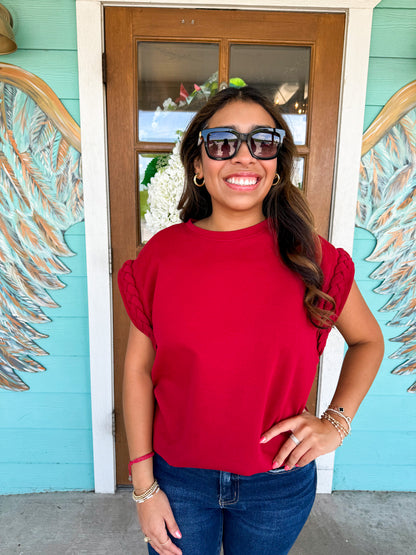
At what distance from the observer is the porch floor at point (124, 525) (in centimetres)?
170

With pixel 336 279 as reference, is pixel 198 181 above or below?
above

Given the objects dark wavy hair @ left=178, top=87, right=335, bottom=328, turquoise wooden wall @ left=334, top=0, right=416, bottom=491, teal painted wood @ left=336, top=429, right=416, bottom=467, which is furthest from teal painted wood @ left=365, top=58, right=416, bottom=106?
teal painted wood @ left=336, top=429, right=416, bottom=467

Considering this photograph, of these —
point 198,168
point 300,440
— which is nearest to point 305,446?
point 300,440

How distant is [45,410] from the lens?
1925 millimetres

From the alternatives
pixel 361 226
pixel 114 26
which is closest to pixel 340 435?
pixel 361 226

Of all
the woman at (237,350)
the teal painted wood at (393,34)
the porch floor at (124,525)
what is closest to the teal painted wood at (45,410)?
the porch floor at (124,525)

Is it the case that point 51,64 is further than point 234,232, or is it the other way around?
point 51,64

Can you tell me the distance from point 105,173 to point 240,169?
1021mm

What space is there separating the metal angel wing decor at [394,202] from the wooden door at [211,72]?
0.19 metres

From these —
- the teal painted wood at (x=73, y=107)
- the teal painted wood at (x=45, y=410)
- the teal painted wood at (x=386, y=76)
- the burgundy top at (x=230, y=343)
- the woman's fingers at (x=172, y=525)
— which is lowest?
the teal painted wood at (x=45, y=410)

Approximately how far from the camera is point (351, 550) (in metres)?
1.70

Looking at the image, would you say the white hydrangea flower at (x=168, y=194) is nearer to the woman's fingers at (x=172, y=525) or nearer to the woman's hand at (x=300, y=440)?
the woman's hand at (x=300, y=440)

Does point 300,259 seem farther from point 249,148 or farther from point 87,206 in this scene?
point 87,206

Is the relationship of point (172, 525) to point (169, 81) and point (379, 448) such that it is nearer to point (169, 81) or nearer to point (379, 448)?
point (379, 448)
